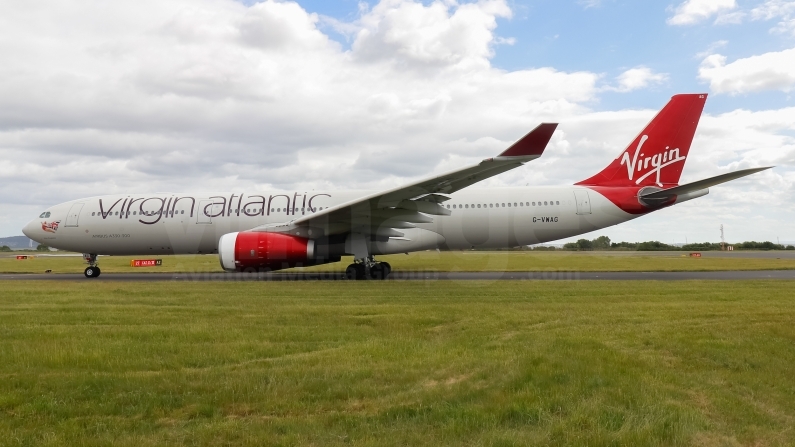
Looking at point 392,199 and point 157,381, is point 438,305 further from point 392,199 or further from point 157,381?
point 157,381

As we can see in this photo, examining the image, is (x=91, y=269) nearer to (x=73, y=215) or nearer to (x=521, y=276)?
(x=73, y=215)

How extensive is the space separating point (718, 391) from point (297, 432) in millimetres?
3400

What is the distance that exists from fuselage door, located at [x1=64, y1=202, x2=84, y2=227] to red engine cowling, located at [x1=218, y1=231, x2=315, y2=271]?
8.08 meters

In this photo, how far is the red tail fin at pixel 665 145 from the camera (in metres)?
18.6

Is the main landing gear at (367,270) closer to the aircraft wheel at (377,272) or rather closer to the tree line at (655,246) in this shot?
the aircraft wheel at (377,272)

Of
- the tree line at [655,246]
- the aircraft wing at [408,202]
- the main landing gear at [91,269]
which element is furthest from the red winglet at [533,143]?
the tree line at [655,246]

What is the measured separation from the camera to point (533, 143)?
1252 centimetres

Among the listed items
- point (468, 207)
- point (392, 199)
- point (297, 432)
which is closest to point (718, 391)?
point (297, 432)

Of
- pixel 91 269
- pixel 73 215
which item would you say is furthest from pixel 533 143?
pixel 73 215

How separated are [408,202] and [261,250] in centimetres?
415

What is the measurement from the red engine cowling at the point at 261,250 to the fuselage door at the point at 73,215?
8.08 meters

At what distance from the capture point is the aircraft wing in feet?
41.6

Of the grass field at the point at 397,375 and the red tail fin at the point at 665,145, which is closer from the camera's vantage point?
the grass field at the point at 397,375

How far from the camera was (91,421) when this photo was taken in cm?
398
